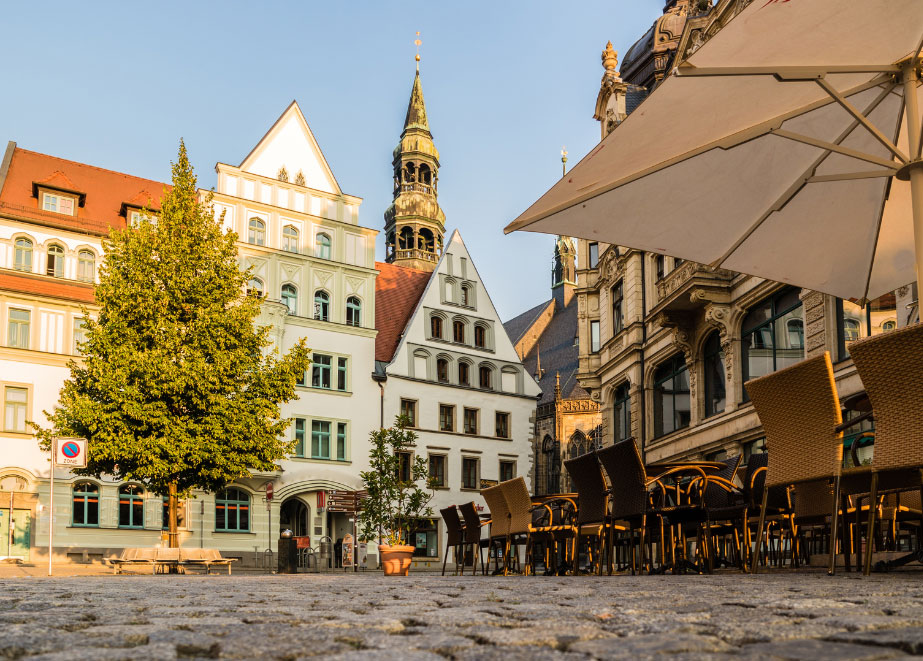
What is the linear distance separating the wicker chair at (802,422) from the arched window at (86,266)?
31.7m

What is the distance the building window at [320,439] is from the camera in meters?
37.2

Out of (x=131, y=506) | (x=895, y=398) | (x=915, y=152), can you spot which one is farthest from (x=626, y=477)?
(x=131, y=506)

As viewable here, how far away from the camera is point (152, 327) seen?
23156mm

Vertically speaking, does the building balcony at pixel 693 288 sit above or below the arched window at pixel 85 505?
above

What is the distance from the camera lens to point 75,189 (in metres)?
36.1

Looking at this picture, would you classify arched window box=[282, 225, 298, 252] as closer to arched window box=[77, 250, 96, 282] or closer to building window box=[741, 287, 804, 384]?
arched window box=[77, 250, 96, 282]

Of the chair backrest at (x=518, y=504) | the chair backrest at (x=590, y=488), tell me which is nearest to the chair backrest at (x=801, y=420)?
the chair backrest at (x=590, y=488)

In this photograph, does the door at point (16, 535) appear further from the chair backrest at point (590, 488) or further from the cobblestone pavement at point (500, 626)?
the cobblestone pavement at point (500, 626)

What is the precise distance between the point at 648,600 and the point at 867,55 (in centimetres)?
431

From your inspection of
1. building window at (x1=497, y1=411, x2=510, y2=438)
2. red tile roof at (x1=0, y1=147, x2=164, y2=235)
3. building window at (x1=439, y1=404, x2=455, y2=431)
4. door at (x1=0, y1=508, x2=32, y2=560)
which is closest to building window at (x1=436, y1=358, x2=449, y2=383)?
building window at (x1=439, y1=404, x2=455, y2=431)

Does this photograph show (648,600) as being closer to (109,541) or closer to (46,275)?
(109,541)

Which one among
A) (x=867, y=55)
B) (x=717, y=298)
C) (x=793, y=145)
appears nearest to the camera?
(x=867, y=55)

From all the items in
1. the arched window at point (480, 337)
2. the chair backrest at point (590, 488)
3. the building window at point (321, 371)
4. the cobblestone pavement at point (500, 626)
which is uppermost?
the arched window at point (480, 337)

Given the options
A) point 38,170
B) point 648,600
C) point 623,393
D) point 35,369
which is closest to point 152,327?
point 35,369
